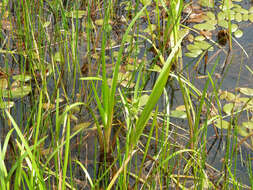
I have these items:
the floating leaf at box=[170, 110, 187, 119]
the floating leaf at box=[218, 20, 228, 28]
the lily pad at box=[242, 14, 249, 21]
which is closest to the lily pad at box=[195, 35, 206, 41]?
the floating leaf at box=[218, 20, 228, 28]

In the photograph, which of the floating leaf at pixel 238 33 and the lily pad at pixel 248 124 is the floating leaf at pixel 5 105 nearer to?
the lily pad at pixel 248 124

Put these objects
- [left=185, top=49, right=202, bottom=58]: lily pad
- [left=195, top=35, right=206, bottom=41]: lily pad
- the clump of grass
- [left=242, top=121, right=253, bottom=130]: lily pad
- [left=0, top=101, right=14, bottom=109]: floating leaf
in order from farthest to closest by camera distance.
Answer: [left=195, top=35, right=206, bottom=41]: lily pad, [left=185, top=49, right=202, bottom=58]: lily pad, [left=242, top=121, right=253, bottom=130]: lily pad, [left=0, top=101, right=14, bottom=109]: floating leaf, the clump of grass

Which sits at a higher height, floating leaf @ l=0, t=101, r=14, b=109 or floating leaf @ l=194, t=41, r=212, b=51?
floating leaf @ l=194, t=41, r=212, b=51

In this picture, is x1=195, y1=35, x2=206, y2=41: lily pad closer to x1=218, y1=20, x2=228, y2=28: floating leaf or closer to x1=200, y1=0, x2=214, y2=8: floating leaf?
x1=218, y1=20, x2=228, y2=28: floating leaf

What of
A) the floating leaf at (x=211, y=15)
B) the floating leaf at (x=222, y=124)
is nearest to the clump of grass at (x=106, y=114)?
the floating leaf at (x=222, y=124)

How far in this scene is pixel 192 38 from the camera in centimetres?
202

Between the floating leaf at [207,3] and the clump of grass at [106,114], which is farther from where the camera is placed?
the floating leaf at [207,3]

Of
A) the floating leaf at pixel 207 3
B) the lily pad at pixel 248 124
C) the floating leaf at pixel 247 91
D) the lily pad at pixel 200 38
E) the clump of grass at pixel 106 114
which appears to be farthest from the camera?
the floating leaf at pixel 207 3

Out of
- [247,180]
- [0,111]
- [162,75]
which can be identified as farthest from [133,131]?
[0,111]

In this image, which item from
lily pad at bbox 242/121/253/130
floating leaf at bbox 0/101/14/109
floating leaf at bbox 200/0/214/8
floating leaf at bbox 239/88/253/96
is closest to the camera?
floating leaf at bbox 0/101/14/109

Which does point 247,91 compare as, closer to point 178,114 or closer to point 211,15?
point 178,114

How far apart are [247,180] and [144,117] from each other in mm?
470

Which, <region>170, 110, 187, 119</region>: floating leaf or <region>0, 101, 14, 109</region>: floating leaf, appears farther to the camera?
<region>170, 110, 187, 119</region>: floating leaf

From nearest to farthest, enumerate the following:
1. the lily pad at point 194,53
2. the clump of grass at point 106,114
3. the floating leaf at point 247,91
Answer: the clump of grass at point 106,114, the floating leaf at point 247,91, the lily pad at point 194,53
